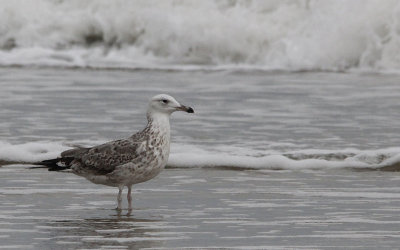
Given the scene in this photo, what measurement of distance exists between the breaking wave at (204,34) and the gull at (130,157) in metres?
11.5

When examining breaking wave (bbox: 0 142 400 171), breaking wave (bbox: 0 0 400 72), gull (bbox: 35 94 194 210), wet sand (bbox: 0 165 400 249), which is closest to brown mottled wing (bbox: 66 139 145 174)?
gull (bbox: 35 94 194 210)

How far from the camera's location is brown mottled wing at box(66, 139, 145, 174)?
8.35m

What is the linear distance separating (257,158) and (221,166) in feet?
1.27

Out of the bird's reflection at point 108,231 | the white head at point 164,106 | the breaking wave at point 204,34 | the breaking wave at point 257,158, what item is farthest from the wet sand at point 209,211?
the breaking wave at point 204,34

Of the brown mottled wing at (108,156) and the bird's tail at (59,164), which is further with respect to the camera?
the bird's tail at (59,164)

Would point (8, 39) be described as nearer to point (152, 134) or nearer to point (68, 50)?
point (68, 50)

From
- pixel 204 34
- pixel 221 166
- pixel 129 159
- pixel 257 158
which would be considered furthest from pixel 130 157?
pixel 204 34

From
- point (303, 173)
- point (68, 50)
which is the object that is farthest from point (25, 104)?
point (68, 50)

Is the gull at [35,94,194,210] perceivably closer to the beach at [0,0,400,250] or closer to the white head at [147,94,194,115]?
the white head at [147,94,194,115]

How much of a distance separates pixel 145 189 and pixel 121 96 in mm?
6629

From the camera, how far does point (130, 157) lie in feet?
27.3

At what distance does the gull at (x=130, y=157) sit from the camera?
8289mm

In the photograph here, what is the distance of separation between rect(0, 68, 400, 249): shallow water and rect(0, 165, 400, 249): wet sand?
1 centimetres

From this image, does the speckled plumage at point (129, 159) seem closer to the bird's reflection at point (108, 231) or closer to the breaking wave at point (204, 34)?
the bird's reflection at point (108, 231)
